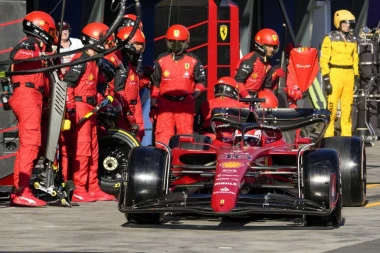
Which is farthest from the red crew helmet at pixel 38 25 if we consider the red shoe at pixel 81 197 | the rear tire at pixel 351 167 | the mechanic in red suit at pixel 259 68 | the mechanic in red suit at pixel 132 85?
the mechanic in red suit at pixel 259 68

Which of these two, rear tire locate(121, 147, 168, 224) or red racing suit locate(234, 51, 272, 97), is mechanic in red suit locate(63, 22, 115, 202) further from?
red racing suit locate(234, 51, 272, 97)

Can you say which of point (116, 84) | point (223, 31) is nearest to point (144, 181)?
point (116, 84)

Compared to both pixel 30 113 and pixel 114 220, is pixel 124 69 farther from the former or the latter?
pixel 114 220

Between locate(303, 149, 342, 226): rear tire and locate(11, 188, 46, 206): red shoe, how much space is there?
326 cm

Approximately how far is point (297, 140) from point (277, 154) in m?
1.05

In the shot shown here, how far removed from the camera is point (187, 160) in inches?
579

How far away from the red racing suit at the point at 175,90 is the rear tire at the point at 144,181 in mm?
4565

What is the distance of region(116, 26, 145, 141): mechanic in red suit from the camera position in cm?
1844

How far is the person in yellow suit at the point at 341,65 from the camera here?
23.2m

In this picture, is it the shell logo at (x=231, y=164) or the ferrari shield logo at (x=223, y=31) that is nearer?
the shell logo at (x=231, y=164)

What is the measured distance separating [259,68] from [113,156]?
348 centimetres

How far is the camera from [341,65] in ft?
76.4

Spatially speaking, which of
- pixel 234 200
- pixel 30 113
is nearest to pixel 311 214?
pixel 234 200

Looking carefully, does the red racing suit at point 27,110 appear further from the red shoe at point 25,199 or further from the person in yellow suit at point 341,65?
the person in yellow suit at point 341,65
